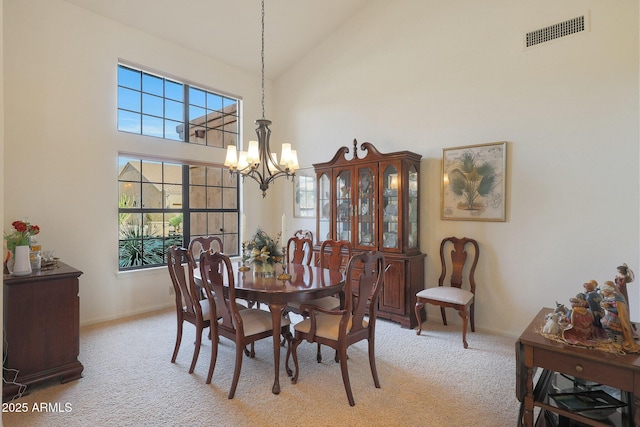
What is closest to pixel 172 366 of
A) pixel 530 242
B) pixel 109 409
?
pixel 109 409

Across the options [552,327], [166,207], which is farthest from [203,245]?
[552,327]

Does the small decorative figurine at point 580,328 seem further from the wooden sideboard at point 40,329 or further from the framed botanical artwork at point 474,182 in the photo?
the wooden sideboard at point 40,329

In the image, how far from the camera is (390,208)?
4.03 metres

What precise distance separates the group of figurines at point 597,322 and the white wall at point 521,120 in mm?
1518

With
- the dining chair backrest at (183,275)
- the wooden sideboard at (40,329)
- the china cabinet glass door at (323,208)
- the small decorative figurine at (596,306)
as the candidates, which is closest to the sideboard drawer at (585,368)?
the small decorative figurine at (596,306)

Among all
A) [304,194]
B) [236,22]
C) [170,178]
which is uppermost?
[236,22]

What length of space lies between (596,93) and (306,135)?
140 inches

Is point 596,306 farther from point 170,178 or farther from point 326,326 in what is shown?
point 170,178

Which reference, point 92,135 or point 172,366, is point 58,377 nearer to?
point 172,366

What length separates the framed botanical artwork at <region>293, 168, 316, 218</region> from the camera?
5270 millimetres

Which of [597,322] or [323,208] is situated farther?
[323,208]

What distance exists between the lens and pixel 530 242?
3469mm

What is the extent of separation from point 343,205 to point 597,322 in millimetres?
2908

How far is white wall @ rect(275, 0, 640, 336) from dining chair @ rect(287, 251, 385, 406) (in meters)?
1.82
